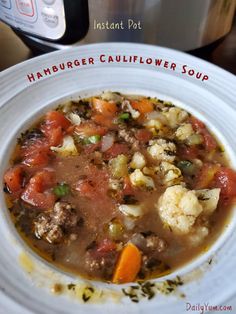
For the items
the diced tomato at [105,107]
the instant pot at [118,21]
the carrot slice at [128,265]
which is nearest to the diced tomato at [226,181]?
the carrot slice at [128,265]

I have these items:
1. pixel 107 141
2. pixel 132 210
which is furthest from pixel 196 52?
pixel 132 210

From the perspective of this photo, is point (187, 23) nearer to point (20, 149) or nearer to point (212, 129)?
point (212, 129)

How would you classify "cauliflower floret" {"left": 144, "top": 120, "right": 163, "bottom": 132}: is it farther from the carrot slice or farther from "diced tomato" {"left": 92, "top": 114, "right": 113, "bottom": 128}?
the carrot slice

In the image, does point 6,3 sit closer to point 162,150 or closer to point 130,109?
point 130,109

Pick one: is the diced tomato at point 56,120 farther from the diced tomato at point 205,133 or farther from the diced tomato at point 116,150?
the diced tomato at point 205,133

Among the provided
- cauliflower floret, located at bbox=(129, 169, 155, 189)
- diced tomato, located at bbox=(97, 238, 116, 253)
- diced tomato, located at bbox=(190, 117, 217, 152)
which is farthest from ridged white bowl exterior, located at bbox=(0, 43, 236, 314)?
cauliflower floret, located at bbox=(129, 169, 155, 189)

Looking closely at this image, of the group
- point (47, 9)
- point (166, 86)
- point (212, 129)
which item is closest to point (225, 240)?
point (212, 129)
